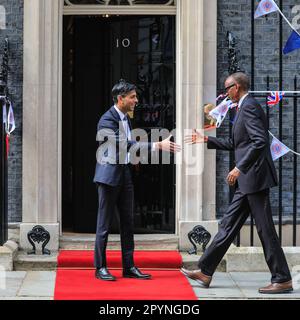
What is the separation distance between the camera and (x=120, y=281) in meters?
8.03

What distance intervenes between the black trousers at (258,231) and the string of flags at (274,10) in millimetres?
1849

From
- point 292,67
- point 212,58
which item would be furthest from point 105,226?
point 292,67

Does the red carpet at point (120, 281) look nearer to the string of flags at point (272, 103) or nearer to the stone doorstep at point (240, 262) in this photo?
the stone doorstep at point (240, 262)

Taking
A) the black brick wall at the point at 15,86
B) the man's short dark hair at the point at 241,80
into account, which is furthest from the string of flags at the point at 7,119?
the man's short dark hair at the point at 241,80

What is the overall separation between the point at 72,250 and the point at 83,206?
946 millimetres

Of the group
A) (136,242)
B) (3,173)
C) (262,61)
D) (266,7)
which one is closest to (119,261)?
(136,242)

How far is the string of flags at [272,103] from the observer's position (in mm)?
8797

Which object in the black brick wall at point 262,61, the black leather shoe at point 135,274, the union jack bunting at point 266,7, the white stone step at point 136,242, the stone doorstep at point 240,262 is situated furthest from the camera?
the black brick wall at point 262,61

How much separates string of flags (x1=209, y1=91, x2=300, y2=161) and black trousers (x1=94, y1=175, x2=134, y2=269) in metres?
1.40

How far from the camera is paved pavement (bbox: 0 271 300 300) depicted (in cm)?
741

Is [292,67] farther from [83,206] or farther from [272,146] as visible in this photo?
[83,206]

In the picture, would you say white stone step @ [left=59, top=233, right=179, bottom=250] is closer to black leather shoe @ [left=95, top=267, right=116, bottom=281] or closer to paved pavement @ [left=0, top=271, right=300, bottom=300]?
paved pavement @ [left=0, top=271, right=300, bottom=300]

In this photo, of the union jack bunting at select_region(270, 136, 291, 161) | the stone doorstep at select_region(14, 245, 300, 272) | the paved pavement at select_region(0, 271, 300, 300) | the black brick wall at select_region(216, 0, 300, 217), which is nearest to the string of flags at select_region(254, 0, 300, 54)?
the black brick wall at select_region(216, 0, 300, 217)

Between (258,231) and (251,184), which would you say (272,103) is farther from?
(258,231)
